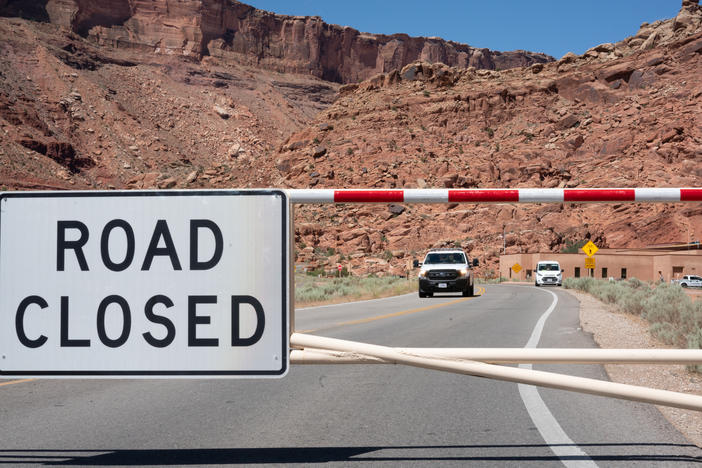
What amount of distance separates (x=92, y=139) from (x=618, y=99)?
2518 inches

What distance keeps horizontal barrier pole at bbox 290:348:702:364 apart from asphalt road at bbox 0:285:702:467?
1.16 m

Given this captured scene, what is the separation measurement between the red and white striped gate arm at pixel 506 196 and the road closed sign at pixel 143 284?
31 centimetres

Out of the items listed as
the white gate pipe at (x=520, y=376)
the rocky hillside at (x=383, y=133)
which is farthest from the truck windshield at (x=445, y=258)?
the rocky hillside at (x=383, y=133)


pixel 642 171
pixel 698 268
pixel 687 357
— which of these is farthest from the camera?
pixel 642 171

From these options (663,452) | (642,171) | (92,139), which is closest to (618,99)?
(642,171)

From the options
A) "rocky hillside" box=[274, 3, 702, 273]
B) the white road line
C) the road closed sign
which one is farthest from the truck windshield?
"rocky hillside" box=[274, 3, 702, 273]

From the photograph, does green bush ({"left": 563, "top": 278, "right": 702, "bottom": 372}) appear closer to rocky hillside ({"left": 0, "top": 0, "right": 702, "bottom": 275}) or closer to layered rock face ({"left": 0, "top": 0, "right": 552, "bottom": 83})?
rocky hillside ({"left": 0, "top": 0, "right": 702, "bottom": 275})

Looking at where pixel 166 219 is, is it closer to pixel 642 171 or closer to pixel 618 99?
pixel 642 171

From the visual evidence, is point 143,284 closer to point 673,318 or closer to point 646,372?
point 646,372

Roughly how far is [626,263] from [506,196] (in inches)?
2824

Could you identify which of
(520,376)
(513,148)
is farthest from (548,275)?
(520,376)

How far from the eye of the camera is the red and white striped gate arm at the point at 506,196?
3643 millimetres

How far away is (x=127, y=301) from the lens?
3551 millimetres

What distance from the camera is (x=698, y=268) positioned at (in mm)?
66625
